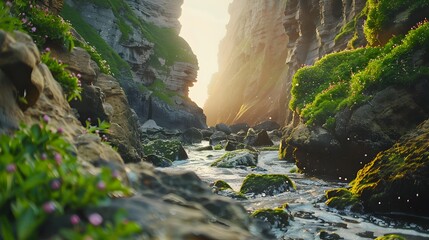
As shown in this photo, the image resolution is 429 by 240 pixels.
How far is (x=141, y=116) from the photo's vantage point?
63.9 m

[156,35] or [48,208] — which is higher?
[156,35]

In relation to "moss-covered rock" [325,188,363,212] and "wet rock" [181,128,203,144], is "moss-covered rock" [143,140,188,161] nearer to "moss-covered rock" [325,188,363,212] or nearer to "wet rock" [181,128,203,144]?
"moss-covered rock" [325,188,363,212]

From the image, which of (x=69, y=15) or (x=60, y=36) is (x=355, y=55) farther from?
(x=69, y=15)

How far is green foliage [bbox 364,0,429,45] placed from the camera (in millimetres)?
18128

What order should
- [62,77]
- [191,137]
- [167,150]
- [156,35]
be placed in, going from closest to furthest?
[62,77] < [167,150] < [191,137] < [156,35]

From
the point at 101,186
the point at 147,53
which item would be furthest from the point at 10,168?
the point at 147,53

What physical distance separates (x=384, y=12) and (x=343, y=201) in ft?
46.0

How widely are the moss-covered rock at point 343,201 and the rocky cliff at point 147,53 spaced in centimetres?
5106

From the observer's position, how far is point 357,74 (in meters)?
17.9

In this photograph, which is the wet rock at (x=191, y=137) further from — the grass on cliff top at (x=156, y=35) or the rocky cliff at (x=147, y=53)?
the grass on cliff top at (x=156, y=35)

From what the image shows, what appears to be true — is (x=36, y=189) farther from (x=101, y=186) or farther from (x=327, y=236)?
(x=327, y=236)

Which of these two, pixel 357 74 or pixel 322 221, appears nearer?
pixel 322 221

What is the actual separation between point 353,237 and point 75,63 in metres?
8.60

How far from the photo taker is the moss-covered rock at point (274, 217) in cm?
815
